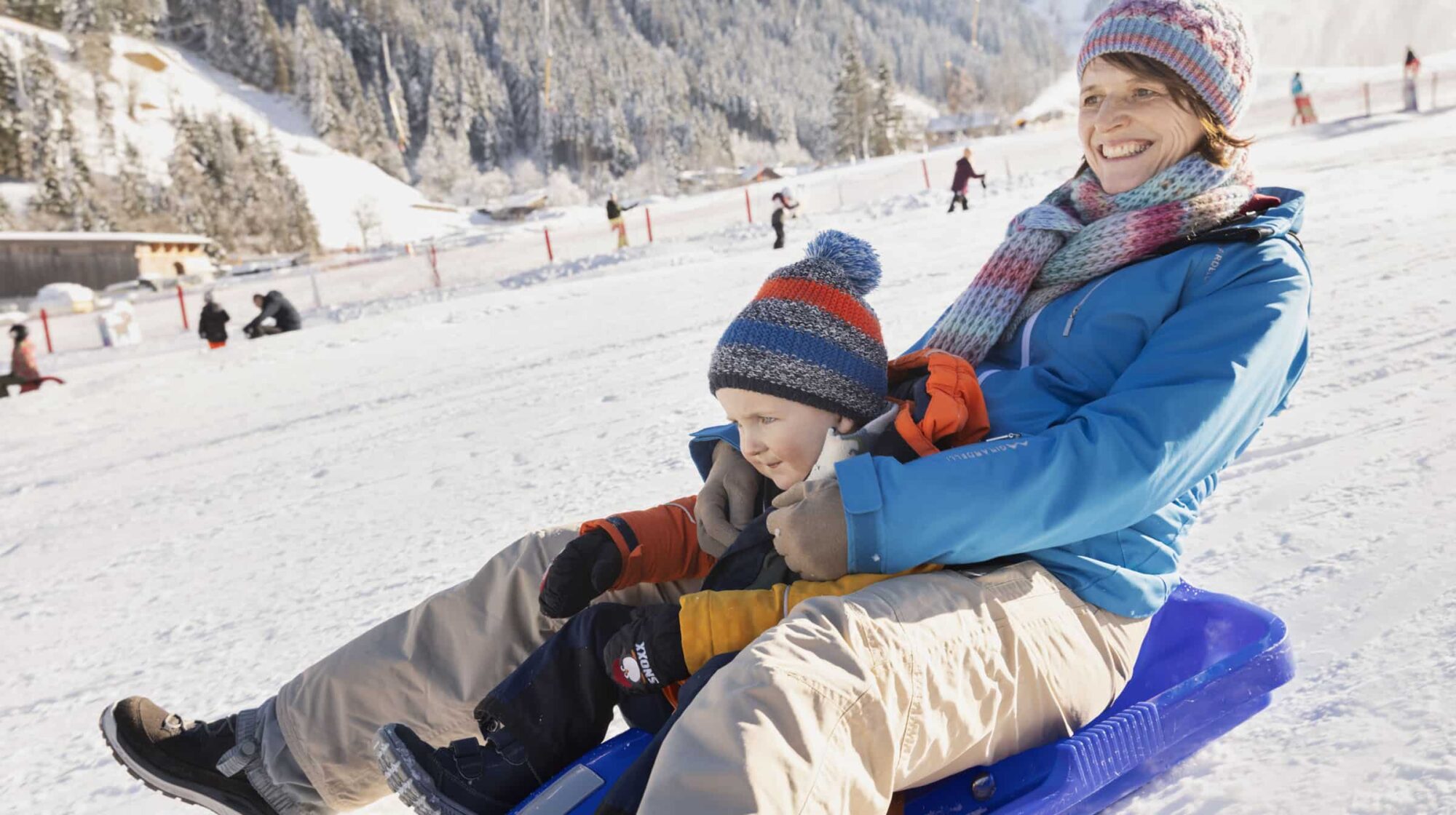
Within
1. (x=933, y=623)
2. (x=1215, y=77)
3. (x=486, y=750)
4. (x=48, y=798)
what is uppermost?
(x=1215, y=77)

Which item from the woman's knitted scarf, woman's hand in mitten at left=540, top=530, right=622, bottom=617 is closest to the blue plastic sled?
woman's hand in mitten at left=540, top=530, right=622, bottom=617

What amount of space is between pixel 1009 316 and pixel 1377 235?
233 inches

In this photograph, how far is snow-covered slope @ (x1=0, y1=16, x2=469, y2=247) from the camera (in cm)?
5391

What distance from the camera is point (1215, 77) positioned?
180 centimetres

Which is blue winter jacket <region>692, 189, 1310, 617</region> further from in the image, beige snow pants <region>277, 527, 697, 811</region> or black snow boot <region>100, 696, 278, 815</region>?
black snow boot <region>100, 696, 278, 815</region>

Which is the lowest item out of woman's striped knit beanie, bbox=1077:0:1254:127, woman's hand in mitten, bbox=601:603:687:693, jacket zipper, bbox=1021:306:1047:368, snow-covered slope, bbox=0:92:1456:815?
snow-covered slope, bbox=0:92:1456:815

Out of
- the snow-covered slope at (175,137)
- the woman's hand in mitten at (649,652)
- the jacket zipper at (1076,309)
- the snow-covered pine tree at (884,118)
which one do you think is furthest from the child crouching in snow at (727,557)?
the snow-covered pine tree at (884,118)

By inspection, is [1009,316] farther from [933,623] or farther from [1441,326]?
[1441,326]

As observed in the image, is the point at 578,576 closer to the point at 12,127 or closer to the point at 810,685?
the point at 810,685

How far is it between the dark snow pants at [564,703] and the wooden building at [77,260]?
4182cm

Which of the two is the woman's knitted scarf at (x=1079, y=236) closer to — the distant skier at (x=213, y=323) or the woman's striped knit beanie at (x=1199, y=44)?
the woman's striped knit beanie at (x=1199, y=44)

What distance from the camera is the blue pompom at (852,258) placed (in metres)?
2.04

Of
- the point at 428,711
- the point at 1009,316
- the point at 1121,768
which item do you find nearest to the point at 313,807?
the point at 428,711

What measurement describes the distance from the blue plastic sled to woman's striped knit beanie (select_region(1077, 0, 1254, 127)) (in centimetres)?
94
